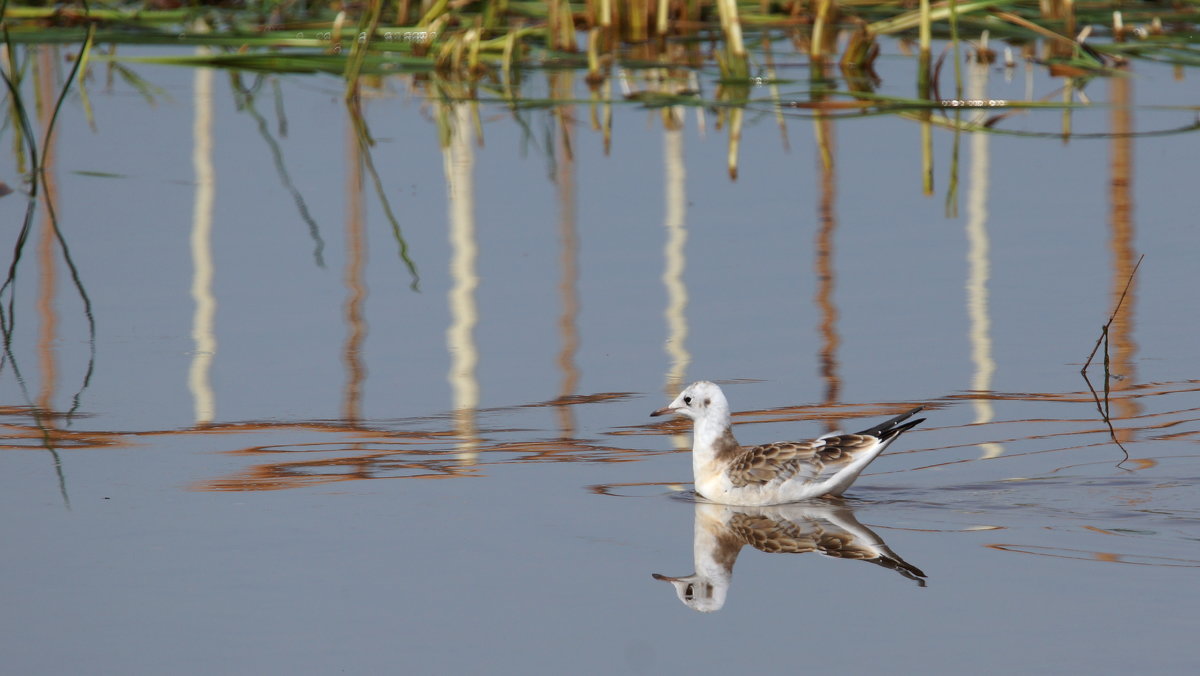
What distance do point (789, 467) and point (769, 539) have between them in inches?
13.4

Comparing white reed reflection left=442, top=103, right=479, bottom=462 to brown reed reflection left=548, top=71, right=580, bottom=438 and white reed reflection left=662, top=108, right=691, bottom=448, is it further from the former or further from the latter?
white reed reflection left=662, top=108, right=691, bottom=448

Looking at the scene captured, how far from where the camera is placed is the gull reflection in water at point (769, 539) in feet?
13.6

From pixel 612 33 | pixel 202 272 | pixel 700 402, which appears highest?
pixel 612 33

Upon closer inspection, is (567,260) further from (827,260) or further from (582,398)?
(582,398)

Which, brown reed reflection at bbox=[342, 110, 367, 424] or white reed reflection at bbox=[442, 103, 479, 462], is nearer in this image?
white reed reflection at bbox=[442, 103, 479, 462]

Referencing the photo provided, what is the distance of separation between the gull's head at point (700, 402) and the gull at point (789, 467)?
0.48 ft

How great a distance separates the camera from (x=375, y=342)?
653 cm

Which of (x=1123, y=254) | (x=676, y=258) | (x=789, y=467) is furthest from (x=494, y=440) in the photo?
(x=1123, y=254)

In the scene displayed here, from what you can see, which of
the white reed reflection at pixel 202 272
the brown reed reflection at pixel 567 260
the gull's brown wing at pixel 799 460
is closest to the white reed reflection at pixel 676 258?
the brown reed reflection at pixel 567 260

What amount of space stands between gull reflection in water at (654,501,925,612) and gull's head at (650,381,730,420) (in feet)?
1.16

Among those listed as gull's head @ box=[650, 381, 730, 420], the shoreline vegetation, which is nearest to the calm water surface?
gull's head @ box=[650, 381, 730, 420]

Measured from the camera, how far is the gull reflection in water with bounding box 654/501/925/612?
163 inches

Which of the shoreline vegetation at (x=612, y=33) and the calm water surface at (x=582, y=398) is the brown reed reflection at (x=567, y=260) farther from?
the shoreline vegetation at (x=612, y=33)

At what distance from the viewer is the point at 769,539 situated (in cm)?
469
